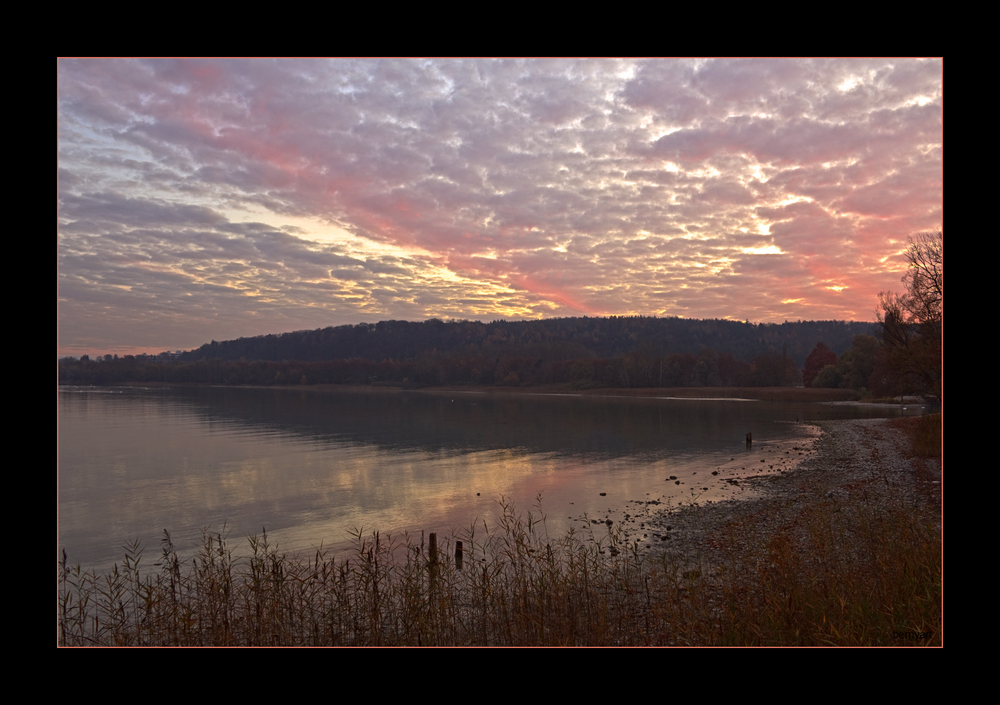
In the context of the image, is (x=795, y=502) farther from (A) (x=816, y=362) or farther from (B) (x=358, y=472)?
(A) (x=816, y=362)

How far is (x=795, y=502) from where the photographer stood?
2536 centimetres

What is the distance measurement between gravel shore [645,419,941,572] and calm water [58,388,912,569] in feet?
10.4

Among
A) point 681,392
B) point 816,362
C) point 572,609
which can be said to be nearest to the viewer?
point 572,609

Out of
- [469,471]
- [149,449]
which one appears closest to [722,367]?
[469,471]

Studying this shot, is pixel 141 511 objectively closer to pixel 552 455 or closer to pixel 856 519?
pixel 552 455

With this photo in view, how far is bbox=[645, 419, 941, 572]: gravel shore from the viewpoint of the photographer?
19.2 metres

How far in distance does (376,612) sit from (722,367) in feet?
520

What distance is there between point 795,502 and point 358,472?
28878mm

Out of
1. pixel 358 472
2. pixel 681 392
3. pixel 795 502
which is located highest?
pixel 795 502

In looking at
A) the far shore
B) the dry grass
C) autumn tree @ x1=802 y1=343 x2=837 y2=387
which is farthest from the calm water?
autumn tree @ x1=802 y1=343 x2=837 y2=387

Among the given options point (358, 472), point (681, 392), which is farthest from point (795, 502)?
point (681, 392)
